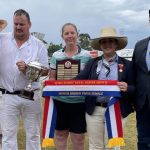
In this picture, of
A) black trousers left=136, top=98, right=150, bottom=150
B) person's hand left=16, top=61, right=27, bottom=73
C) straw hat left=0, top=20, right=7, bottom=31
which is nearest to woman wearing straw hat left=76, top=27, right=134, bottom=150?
black trousers left=136, top=98, right=150, bottom=150

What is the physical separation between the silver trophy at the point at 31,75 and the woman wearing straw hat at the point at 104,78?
620 millimetres

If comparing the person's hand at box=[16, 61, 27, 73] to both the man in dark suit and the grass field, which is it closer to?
the man in dark suit

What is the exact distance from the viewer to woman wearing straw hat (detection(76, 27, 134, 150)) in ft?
13.4

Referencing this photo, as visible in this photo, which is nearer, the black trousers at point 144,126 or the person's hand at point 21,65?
the black trousers at point 144,126

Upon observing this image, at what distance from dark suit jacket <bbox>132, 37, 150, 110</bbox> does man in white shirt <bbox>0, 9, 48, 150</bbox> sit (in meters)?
1.14

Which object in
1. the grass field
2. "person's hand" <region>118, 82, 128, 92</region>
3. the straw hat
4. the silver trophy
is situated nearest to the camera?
"person's hand" <region>118, 82, 128, 92</region>

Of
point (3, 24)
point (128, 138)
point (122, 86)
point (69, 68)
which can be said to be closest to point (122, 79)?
point (122, 86)

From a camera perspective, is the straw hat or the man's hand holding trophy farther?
the straw hat

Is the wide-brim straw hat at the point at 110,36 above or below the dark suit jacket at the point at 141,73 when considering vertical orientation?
above

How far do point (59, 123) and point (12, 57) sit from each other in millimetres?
994

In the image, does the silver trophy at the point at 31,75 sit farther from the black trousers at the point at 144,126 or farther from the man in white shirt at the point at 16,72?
the black trousers at the point at 144,126

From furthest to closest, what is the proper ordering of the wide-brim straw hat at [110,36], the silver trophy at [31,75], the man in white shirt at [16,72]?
the man in white shirt at [16,72] → the silver trophy at [31,75] → the wide-brim straw hat at [110,36]

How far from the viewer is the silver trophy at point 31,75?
14.2ft

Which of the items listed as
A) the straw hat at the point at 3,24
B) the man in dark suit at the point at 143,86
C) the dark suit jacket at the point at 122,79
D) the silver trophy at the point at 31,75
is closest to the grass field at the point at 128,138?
the silver trophy at the point at 31,75
